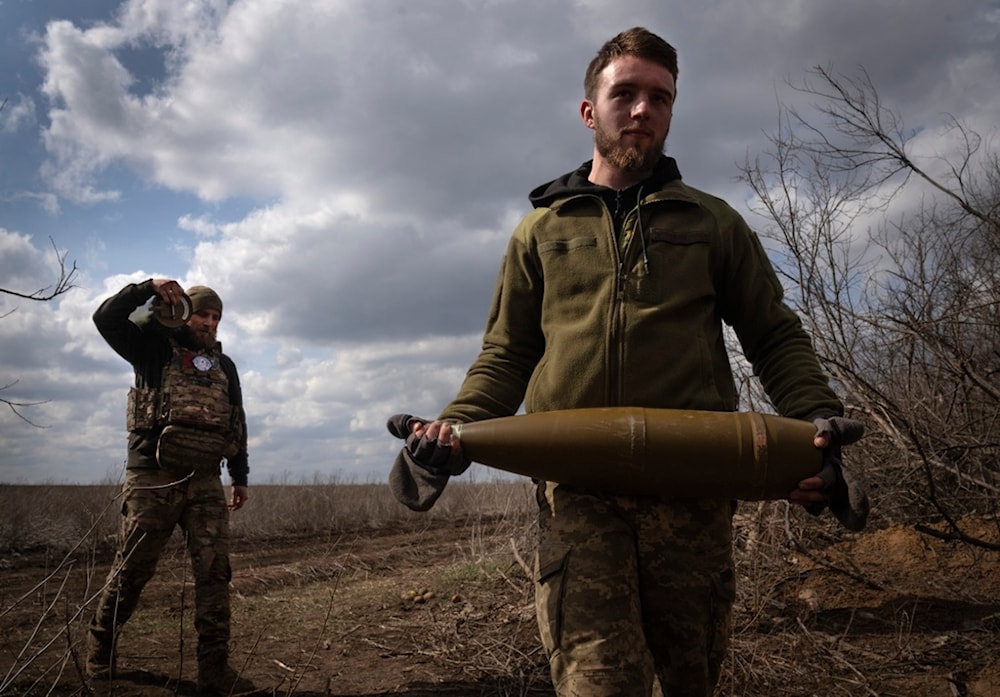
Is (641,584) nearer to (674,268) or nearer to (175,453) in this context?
(674,268)

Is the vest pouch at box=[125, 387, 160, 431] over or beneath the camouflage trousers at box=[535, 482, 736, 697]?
over

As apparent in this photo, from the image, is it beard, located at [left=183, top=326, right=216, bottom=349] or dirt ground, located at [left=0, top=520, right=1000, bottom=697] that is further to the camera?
beard, located at [left=183, top=326, right=216, bottom=349]

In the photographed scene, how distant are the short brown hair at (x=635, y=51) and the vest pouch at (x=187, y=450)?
11.7ft

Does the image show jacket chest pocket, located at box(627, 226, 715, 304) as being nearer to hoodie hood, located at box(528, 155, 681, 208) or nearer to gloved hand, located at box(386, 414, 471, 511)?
hoodie hood, located at box(528, 155, 681, 208)

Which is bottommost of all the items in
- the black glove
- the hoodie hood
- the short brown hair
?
the black glove

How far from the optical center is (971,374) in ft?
19.2

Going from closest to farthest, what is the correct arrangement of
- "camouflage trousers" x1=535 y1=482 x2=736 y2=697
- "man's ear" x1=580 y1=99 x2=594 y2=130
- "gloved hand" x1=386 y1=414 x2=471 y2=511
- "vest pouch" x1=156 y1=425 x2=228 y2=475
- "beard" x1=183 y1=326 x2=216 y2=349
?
1. "camouflage trousers" x1=535 y1=482 x2=736 y2=697
2. "gloved hand" x1=386 y1=414 x2=471 y2=511
3. "man's ear" x1=580 y1=99 x2=594 y2=130
4. "vest pouch" x1=156 y1=425 x2=228 y2=475
5. "beard" x1=183 y1=326 x2=216 y2=349

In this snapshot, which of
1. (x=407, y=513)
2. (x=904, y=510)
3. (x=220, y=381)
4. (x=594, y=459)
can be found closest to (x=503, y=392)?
(x=594, y=459)

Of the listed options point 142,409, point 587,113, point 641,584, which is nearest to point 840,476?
point 641,584

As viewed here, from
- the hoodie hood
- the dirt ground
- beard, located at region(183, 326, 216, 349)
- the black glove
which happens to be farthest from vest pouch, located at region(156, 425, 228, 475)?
the black glove

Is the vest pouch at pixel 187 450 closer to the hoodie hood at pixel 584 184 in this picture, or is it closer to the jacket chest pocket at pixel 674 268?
the hoodie hood at pixel 584 184

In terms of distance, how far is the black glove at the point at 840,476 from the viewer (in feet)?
7.70

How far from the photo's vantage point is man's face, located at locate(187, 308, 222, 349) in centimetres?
554

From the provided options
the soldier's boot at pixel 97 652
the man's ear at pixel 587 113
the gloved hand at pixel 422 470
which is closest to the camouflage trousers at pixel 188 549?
the soldier's boot at pixel 97 652
